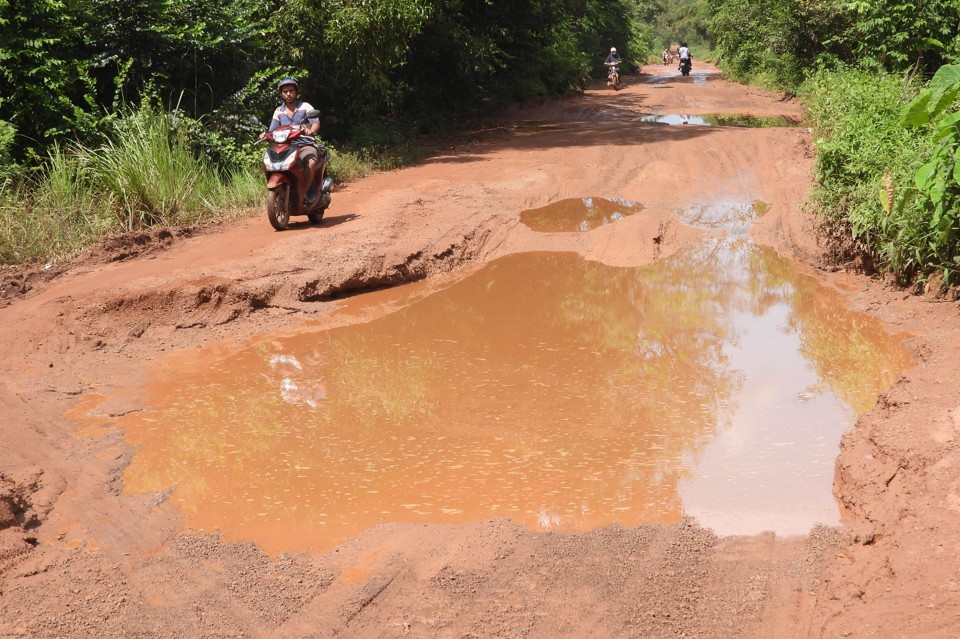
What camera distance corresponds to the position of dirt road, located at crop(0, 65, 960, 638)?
3373 millimetres

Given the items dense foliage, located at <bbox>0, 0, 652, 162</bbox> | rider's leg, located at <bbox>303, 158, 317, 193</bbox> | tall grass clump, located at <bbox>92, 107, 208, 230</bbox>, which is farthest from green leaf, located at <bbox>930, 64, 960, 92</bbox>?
dense foliage, located at <bbox>0, 0, 652, 162</bbox>

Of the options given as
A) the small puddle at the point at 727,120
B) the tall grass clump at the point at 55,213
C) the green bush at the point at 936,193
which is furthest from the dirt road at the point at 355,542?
the small puddle at the point at 727,120

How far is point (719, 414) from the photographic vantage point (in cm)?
535

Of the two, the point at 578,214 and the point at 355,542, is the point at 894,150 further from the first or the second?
the point at 355,542

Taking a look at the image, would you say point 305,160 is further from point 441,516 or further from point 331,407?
point 441,516

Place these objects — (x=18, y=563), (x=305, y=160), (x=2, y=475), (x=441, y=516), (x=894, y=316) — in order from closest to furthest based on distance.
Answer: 1. (x=18, y=563)
2. (x=441, y=516)
3. (x=2, y=475)
4. (x=894, y=316)
5. (x=305, y=160)

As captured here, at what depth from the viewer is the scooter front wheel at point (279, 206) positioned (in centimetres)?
909

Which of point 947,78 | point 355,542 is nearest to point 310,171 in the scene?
point 947,78

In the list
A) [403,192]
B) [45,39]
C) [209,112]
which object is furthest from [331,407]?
[209,112]

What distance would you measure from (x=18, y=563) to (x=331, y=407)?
2134mm

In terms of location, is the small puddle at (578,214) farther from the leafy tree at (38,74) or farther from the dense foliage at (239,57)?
the leafy tree at (38,74)

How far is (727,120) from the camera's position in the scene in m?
17.3

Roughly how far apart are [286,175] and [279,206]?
311 millimetres

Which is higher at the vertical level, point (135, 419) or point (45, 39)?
point (45, 39)
